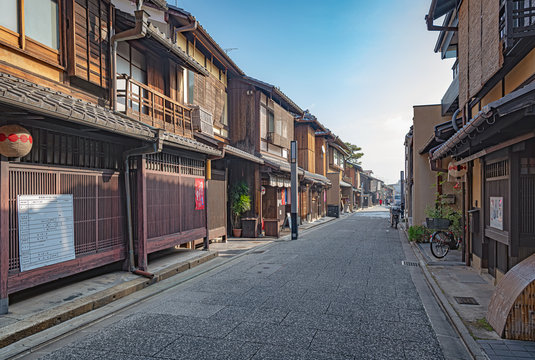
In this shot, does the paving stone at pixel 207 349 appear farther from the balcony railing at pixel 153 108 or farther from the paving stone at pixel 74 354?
the balcony railing at pixel 153 108

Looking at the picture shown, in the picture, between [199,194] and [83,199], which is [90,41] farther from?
[199,194]

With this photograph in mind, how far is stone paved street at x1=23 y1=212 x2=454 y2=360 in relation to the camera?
486cm

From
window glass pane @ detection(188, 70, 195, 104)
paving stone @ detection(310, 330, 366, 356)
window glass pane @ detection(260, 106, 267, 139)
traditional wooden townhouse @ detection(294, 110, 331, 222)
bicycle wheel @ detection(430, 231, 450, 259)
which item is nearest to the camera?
paving stone @ detection(310, 330, 366, 356)

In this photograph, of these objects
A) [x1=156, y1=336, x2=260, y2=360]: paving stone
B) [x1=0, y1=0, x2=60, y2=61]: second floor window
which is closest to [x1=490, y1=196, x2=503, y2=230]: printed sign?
[x1=156, y1=336, x2=260, y2=360]: paving stone

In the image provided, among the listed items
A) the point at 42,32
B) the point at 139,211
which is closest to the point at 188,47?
the point at 42,32

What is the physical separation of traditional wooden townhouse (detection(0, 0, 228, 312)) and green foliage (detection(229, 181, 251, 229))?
5.69 meters

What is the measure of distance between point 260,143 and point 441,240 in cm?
1168

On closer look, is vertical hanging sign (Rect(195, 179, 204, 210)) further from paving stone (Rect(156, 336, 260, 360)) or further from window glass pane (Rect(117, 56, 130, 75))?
paving stone (Rect(156, 336, 260, 360))

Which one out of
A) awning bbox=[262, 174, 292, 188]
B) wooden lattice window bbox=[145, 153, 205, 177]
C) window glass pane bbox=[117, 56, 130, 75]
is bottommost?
awning bbox=[262, 174, 292, 188]

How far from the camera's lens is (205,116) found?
49.3 feet

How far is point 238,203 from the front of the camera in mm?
17781

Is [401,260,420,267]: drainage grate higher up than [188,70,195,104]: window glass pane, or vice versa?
[188,70,195,104]: window glass pane

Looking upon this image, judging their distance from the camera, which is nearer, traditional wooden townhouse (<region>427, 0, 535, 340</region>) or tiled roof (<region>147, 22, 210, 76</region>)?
traditional wooden townhouse (<region>427, 0, 535, 340</region>)

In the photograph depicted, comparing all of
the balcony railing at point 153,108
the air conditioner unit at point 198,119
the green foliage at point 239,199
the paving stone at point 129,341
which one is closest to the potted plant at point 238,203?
the green foliage at point 239,199
